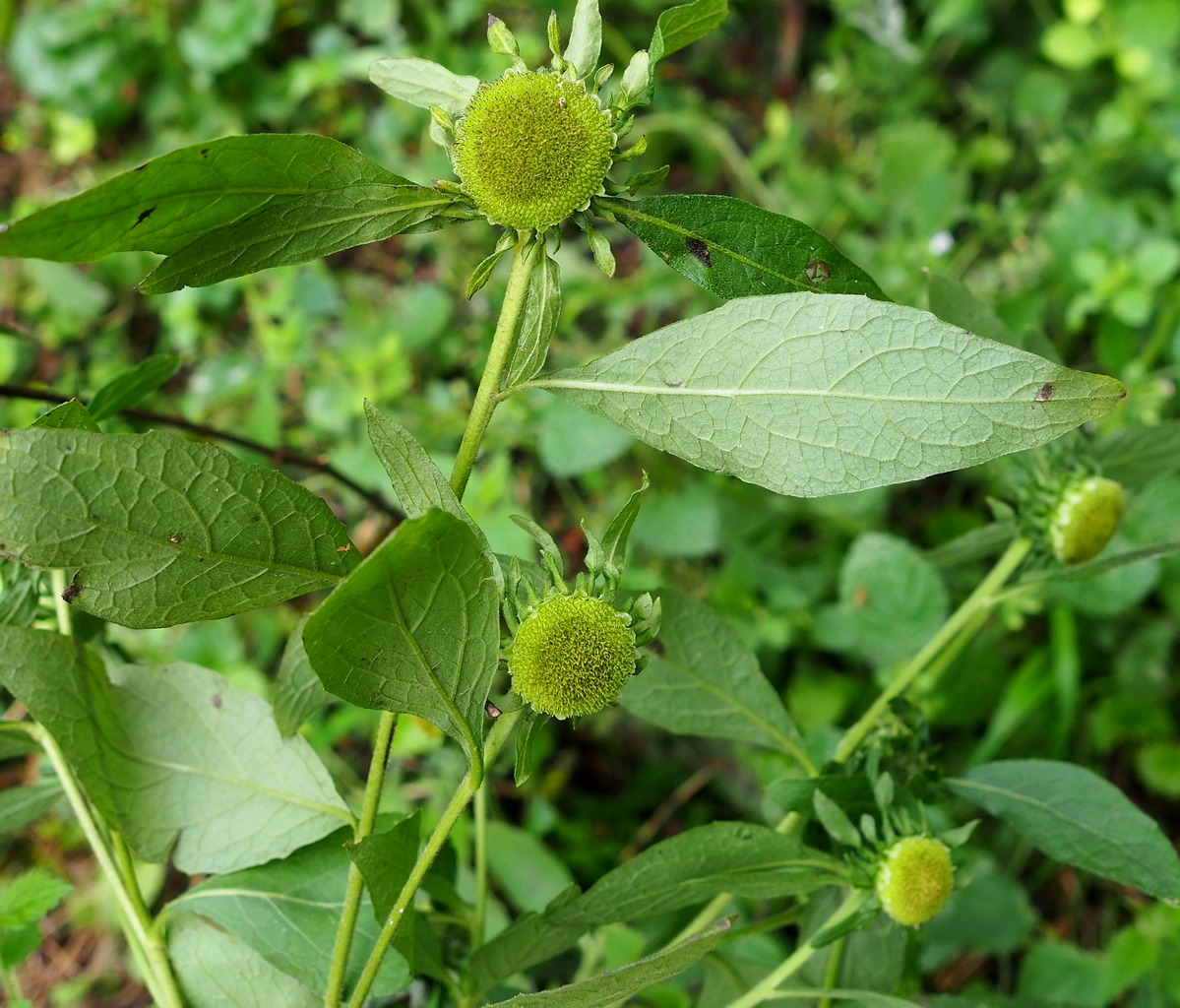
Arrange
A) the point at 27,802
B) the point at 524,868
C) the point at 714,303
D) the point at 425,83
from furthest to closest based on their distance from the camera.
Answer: the point at 714,303 → the point at 524,868 → the point at 27,802 → the point at 425,83

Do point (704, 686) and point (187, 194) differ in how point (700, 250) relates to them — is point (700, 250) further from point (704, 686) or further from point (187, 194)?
point (704, 686)

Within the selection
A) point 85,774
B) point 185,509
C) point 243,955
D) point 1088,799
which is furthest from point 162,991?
point 1088,799

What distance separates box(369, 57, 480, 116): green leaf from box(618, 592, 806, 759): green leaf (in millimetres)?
520

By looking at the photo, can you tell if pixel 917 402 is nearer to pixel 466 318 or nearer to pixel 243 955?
pixel 243 955

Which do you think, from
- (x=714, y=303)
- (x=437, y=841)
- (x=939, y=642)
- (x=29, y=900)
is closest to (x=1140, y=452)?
(x=939, y=642)

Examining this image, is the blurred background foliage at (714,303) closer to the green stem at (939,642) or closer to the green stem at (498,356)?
the green stem at (939,642)

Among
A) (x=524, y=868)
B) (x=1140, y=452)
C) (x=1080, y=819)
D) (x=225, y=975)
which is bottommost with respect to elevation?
(x=524, y=868)

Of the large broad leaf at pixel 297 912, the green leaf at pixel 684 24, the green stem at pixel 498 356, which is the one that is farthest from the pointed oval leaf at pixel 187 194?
the large broad leaf at pixel 297 912

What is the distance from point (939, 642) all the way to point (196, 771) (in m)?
0.75

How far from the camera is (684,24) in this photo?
0.77 metres

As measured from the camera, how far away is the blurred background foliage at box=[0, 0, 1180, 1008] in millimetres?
1729

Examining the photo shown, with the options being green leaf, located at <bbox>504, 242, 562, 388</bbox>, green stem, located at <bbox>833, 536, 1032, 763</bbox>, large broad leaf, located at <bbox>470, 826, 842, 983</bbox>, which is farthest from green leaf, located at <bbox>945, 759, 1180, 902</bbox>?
green leaf, located at <bbox>504, 242, 562, 388</bbox>

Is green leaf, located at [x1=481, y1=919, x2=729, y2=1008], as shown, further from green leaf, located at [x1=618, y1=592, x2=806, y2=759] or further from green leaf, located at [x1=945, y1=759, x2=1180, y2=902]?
green leaf, located at [x1=945, y1=759, x2=1180, y2=902]

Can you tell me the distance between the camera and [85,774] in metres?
0.87
